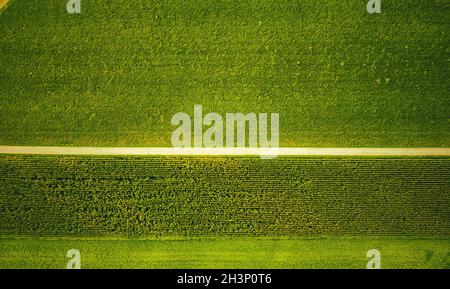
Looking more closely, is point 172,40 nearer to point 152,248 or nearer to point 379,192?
point 152,248

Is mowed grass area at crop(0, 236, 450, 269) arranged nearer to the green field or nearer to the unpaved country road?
the green field

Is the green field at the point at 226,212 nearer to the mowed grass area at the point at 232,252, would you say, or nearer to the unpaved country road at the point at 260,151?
the mowed grass area at the point at 232,252

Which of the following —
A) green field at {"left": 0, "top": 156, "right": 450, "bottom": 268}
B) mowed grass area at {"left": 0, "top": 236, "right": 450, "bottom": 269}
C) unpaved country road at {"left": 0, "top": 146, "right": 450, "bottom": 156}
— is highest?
unpaved country road at {"left": 0, "top": 146, "right": 450, "bottom": 156}

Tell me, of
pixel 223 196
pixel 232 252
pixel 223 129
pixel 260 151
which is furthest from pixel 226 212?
pixel 223 129

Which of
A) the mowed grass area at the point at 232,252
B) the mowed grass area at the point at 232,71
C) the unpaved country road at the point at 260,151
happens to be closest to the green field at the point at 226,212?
the mowed grass area at the point at 232,252

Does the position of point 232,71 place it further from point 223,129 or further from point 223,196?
point 223,196

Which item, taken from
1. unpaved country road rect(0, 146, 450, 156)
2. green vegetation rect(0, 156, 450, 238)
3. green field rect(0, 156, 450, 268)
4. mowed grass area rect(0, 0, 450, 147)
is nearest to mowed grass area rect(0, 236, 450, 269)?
green field rect(0, 156, 450, 268)

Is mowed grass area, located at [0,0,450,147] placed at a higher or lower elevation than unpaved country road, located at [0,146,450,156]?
higher
